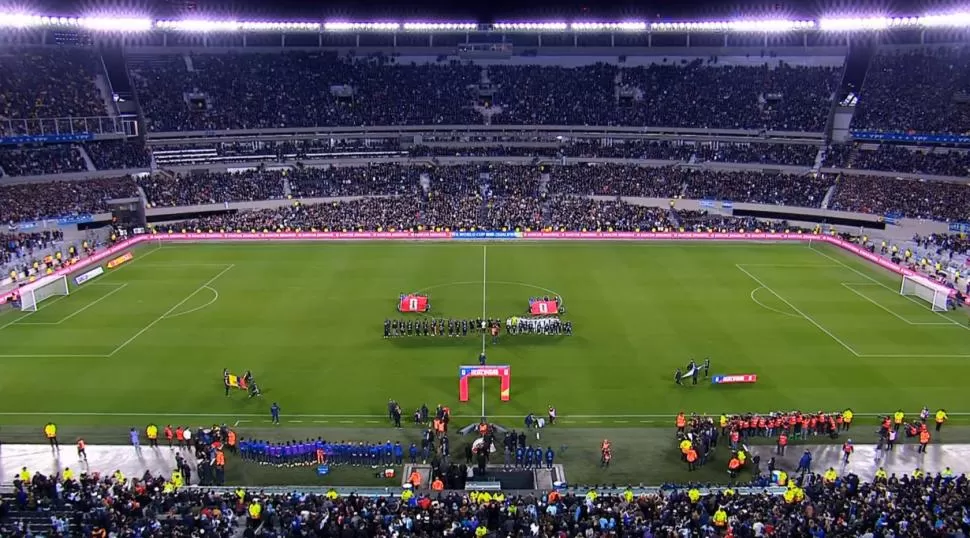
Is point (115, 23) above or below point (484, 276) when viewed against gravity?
above

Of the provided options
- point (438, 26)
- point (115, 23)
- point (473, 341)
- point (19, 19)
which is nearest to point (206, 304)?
point (473, 341)

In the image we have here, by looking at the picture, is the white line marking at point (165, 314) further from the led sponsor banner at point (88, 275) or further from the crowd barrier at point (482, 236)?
the crowd barrier at point (482, 236)

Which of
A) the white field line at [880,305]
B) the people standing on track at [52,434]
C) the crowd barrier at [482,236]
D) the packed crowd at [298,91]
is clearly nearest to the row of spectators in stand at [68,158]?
the packed crowd at [298,91]

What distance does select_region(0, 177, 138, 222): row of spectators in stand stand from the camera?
56.9 m

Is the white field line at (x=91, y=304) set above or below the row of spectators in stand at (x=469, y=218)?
below

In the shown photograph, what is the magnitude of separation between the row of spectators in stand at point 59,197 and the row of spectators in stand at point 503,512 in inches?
1750

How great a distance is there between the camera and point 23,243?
5259cm

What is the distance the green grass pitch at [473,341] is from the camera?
1160 inches

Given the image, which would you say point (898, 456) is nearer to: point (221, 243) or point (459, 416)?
point (459, 416)

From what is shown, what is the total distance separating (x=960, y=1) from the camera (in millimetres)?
58469

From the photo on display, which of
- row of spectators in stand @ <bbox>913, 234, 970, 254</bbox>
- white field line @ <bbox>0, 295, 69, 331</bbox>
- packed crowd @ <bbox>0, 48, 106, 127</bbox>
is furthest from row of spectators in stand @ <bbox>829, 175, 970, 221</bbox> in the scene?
packed crowd @ <bbox>0, 48, 106, 127</bbox>

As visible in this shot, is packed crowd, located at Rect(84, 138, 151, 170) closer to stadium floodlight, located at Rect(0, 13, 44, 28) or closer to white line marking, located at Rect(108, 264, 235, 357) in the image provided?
stadium floodlight, located at Rect(0, 13, 44, 28)

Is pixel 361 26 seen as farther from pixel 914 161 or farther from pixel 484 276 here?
pixel 914 161

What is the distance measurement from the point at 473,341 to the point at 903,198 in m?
45.5
